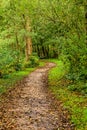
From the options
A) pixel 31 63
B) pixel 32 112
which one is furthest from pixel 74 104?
pixel 31 63

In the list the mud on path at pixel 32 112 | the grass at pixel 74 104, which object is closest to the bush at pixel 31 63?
the grass at pixel 74 104

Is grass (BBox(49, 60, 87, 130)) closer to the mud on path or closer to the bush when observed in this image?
the mud on path

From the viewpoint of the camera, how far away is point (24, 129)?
11500 millimetres

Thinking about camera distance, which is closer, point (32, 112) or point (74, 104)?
point (32, 112)

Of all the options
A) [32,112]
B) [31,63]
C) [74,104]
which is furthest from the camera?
[31,63]

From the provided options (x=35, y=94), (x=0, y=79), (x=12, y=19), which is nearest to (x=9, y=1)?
(x=12, y=19)

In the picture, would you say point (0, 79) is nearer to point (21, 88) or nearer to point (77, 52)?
point (21, 88)

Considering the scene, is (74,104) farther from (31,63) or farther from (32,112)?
(31,63)

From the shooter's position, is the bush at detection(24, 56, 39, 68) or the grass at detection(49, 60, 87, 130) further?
the bush at detection(24, 56, 39, 68)

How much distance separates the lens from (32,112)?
14172 mm

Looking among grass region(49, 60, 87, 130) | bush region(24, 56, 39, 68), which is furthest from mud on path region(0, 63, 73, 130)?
bush region(24, 56, 39, 68)

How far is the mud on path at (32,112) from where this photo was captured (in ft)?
39.3

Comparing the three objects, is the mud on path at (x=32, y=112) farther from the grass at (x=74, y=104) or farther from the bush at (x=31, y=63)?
the bush at (x=31, y=63)

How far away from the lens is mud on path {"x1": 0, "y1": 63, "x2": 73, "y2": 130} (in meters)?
12.0
